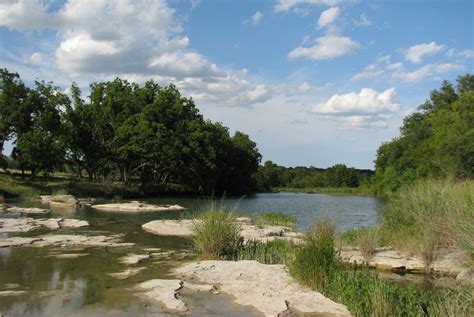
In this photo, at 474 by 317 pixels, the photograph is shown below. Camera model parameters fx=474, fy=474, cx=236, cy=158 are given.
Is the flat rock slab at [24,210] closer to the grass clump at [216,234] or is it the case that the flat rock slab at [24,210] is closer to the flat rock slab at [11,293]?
the grass clump at [216,234]

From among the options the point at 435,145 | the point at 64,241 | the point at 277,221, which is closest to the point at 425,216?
the point at 64,241

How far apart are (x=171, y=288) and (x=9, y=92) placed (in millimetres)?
38213

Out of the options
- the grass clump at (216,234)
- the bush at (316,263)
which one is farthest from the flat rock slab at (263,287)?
the grass clump at (216,234)

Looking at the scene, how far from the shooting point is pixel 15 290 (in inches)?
357

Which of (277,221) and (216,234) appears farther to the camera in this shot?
(277,221)

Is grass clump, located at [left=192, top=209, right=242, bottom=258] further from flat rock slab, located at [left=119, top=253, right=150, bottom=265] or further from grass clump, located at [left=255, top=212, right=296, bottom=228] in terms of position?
grass clump, located at [left=255, top=212, right=296, bottom=228]

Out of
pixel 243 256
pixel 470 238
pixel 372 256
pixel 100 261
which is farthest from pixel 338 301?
pixel 100 261

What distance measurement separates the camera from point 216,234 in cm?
1280

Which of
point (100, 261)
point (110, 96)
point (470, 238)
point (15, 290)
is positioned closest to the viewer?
point (470, 238)

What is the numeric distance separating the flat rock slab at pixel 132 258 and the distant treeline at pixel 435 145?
47.2 feet

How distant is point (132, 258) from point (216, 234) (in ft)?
7.77

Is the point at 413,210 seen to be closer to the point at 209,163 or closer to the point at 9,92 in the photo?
the point at 9,92

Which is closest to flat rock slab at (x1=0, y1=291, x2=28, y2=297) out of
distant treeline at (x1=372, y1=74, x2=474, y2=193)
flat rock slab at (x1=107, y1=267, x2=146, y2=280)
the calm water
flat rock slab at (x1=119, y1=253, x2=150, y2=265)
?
the calm water

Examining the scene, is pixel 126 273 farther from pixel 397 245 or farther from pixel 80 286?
pixel 397 245
